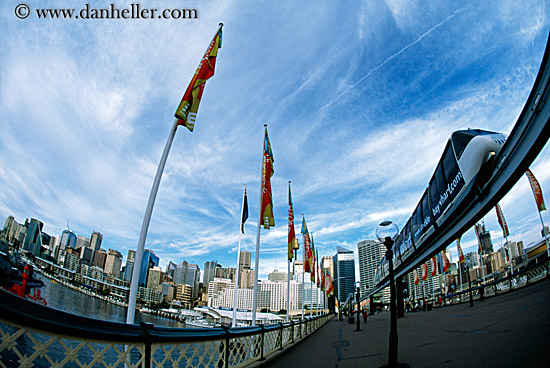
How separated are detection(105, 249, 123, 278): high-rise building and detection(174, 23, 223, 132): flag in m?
117

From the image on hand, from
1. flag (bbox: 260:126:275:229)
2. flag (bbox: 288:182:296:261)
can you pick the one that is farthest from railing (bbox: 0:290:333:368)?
flag (bbox: 288:182:296:261)

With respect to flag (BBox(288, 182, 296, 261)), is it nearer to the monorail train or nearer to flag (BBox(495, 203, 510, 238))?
the monorail train

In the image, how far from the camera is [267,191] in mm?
12922

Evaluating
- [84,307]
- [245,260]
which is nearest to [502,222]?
[84,307]

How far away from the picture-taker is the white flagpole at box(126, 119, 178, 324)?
18.5ft

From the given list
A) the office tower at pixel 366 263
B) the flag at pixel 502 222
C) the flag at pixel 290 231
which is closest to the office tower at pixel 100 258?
the office tower at pixel 366 263

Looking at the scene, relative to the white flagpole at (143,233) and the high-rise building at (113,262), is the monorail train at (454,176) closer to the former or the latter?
the white flagpole at (143,233)

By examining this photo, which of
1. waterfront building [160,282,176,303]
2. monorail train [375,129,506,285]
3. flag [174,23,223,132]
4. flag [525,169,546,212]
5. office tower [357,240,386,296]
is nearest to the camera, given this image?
flag [174,23,223,132]

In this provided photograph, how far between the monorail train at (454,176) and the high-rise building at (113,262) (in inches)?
4618

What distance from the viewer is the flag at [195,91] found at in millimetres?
7254

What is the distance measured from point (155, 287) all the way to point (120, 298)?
25434mm

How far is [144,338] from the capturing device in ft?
9.73

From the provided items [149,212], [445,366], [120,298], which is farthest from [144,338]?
[120,298]

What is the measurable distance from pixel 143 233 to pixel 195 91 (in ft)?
13.4
